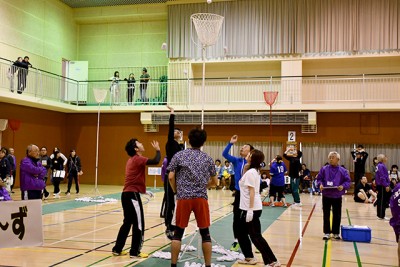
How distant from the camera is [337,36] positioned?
20594 millimetres

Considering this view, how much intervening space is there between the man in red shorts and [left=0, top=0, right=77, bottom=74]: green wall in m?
16.6

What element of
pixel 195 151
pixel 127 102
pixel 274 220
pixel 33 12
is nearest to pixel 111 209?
pixel 274 220

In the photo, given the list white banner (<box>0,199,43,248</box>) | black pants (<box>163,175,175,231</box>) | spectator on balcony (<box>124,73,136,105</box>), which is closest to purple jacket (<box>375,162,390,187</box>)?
black pants (<box>163,175,175,231</box>)

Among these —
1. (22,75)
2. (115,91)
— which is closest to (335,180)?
(22,75)

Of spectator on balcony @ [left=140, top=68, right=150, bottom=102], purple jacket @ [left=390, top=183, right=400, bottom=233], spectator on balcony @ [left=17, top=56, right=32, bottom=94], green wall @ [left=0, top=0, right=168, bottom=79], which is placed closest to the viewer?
purple jacket @ [left=390, top=183, right=400, bottom=233]

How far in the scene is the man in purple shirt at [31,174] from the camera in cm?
756

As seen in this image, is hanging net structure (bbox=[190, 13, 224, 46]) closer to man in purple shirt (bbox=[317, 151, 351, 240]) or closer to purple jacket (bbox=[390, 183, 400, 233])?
man in purple shirt (bbox=[317, 151, 351, 240])

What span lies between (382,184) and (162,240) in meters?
5.70

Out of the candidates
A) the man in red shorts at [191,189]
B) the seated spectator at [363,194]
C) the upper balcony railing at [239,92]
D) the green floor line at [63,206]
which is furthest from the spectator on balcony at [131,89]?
the man in red shorts at [191,189]

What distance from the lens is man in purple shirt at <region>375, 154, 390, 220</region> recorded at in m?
10.3

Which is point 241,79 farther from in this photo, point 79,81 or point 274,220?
point 274,220

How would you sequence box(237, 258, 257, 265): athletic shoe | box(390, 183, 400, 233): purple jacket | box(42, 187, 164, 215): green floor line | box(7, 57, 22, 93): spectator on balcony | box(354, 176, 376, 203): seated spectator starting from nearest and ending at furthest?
box(390, 183, 400, 233): purple jacket → box(237, 258, 257, 265): athletic shoe → box(42, 187, 164, 215): green floor line → box(354, 176, 376, 203): seated spectator → box(7, 57, 22, 93): spectator on balcony

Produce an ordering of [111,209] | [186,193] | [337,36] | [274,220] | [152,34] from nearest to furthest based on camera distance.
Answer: [186,193], [274,220], [111,209], [337,36], [152,34]

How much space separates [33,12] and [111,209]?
13.2 meters
